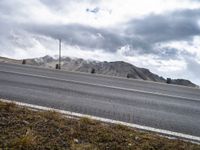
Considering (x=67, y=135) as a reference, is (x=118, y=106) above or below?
above

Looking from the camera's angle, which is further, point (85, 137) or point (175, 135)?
point (175, 135)

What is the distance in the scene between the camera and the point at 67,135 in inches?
213

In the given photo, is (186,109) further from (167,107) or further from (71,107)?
(71,107)

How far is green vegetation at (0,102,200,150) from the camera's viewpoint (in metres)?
4.94

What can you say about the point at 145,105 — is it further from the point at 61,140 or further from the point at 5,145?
the point at 5,145

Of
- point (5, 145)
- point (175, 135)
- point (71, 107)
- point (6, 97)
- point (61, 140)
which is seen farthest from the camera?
point (6, 97)

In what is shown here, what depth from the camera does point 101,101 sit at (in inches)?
385

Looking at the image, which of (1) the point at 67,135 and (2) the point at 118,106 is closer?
(1) the point at 67,135

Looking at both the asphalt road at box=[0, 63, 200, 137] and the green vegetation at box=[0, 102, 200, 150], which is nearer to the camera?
the green vegetation at box=[0, 102, 200, 150]

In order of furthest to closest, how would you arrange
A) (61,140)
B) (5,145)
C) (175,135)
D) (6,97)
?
(6,97)
(175,135)
(61,140)
(5,145)

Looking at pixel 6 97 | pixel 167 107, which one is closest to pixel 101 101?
pixel 167 107

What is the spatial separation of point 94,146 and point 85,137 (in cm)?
44

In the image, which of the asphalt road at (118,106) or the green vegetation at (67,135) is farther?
the asphalt road at (118,106)

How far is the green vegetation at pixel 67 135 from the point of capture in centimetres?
494
